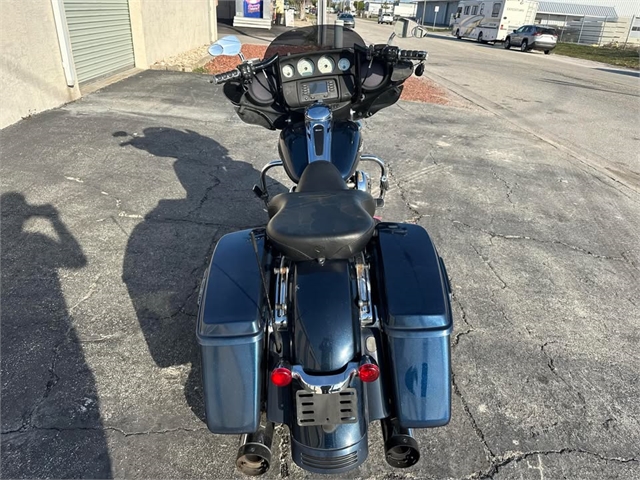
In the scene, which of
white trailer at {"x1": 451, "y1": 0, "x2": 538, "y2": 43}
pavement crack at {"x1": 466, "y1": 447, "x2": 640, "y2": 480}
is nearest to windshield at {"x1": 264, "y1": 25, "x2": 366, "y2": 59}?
pavement crack at {"x1": 466, "y1": 447, "x2": 640, "y2": 480}

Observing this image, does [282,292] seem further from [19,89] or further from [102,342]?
[19,89]

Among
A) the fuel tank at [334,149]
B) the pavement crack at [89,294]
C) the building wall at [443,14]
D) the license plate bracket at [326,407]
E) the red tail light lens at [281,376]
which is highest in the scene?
the building wall at [443,14]

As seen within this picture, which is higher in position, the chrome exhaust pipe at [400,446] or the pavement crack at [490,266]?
the chrome exhaust pipe at [400,446]

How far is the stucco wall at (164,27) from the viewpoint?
11.4 meters

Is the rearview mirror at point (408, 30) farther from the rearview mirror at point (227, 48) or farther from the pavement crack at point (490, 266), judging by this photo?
the pavement crack at point (490, 266)

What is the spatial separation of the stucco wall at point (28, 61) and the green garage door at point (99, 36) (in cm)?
105

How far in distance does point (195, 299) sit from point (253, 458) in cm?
166

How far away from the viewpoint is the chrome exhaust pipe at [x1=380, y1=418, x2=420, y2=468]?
1.81 meters

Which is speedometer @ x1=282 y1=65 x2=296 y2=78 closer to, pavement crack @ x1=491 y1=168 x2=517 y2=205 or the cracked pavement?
the cracked pavement

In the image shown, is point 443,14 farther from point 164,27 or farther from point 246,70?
point 246,70

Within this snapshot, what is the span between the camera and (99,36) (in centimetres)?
967

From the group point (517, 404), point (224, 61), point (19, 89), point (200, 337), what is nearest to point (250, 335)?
point (200, 337)

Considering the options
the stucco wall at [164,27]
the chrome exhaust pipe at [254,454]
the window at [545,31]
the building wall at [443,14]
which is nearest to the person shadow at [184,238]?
the chrome exhaust pipe at [254,454]

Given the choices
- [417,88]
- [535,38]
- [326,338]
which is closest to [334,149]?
[326,338]
